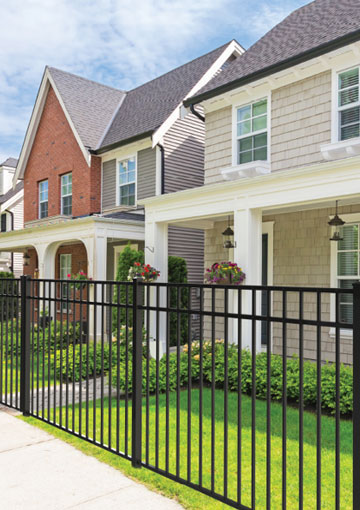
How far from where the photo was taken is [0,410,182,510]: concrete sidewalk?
3.47m

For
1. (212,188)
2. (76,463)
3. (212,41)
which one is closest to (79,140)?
(212,41)

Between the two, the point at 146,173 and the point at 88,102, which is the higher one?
the point at 88,102

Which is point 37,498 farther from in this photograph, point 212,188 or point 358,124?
point 358,124

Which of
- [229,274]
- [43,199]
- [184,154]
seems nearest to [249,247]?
[229,274]

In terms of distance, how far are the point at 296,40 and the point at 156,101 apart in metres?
6.65

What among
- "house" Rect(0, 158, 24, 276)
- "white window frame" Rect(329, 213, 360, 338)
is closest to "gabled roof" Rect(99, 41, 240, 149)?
"white window frame" Rect(329, 213, 360, 338)

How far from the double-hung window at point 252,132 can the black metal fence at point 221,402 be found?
3417 mm

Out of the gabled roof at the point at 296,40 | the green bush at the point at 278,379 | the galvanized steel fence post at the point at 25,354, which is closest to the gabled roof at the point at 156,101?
the gabled roof at the point at 296,40

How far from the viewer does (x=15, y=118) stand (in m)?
55.5

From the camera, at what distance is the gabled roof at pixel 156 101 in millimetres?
14891

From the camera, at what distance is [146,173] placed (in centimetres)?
1445

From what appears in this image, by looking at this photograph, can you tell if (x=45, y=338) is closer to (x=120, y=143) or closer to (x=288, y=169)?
(x=288, y=169)

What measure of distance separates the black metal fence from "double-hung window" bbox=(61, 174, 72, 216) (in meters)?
9.18

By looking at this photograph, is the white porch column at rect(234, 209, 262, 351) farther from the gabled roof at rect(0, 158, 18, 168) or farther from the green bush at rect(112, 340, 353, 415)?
the gabled roof at rect(0, 158, 18, 168)
